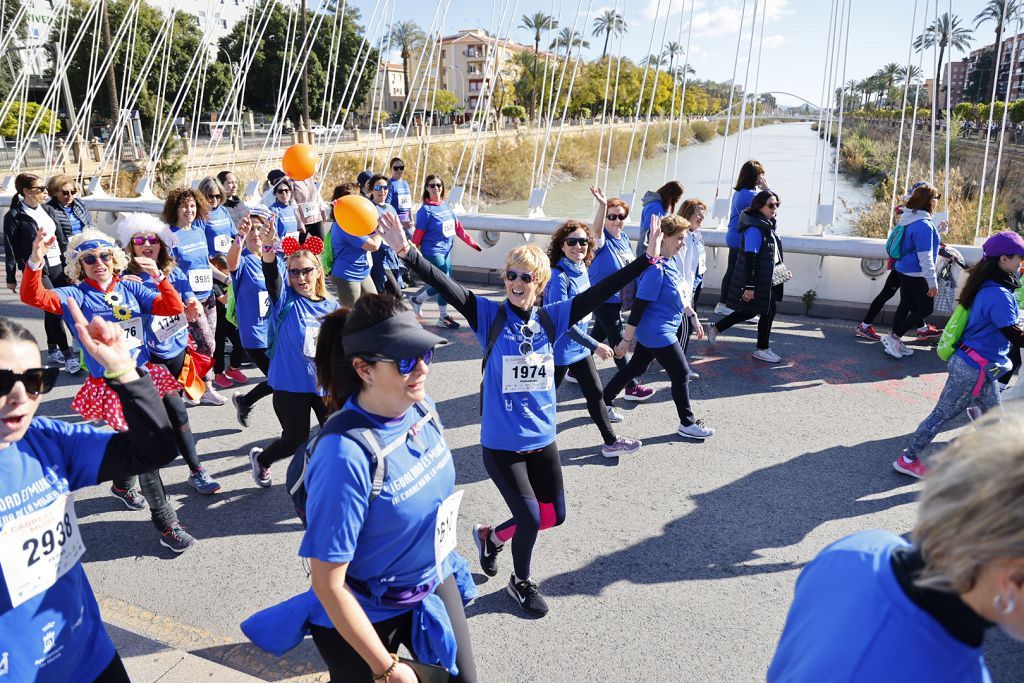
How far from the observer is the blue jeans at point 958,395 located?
4.38m

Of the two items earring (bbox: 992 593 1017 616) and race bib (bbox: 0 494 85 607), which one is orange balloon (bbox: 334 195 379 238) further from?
earring (bbox: 992 593 1017 616)

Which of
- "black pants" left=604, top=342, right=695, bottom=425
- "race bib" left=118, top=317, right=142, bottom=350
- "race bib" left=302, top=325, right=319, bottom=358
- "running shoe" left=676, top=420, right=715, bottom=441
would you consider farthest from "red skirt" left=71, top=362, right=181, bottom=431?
"running shoe" left=676, top=420, right=715, bottom=441

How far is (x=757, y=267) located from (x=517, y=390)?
13.1 feet

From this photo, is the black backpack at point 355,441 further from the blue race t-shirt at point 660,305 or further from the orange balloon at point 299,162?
the orange balloon at point 299,162

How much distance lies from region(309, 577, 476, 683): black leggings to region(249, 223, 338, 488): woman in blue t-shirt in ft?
6.99

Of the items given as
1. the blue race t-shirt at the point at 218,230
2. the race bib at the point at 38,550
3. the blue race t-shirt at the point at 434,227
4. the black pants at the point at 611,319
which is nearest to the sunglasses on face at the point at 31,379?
the race bib at the point at 38,550

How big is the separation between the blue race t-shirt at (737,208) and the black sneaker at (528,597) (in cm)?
494

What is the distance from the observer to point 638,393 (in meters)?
6.16

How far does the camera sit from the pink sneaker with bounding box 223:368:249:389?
258 inches

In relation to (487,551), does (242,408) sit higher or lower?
higher

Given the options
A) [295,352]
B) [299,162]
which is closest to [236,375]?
[299,162]

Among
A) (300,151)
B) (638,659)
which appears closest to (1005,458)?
(638,659)

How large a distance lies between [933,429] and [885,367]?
2.28 meters

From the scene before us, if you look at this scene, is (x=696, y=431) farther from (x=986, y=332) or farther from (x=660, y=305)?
(x=986, y=332)
